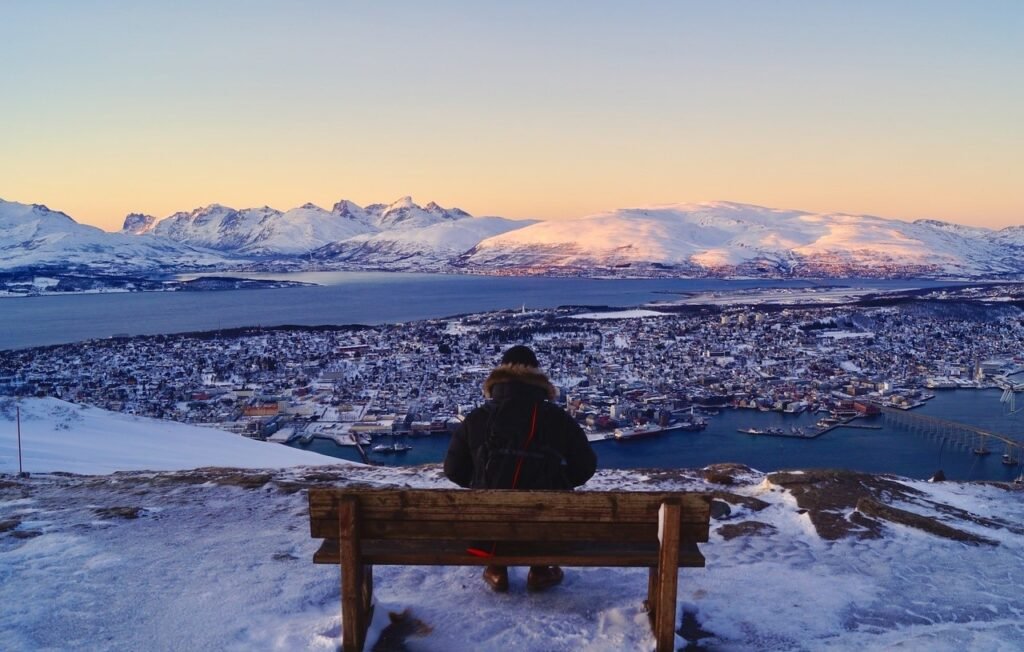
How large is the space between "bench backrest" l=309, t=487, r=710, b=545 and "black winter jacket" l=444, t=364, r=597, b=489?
44cm

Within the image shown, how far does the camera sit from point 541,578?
3.75 meters

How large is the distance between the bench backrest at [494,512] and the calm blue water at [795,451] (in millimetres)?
13055

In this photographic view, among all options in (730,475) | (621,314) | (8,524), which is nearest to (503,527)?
(8,524)

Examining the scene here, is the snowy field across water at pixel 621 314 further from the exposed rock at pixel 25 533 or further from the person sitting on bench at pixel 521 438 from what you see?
the person sitting on bench at pixel 521 438

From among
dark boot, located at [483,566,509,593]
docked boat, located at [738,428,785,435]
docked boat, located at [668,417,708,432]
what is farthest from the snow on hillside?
docked boat, located at [738,428,785,435]

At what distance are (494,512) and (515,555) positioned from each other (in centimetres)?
29

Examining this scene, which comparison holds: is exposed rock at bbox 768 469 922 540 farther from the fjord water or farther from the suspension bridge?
the suspension bridge

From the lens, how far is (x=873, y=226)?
194250mm

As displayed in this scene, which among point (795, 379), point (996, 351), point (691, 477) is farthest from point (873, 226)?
point (691, 477)

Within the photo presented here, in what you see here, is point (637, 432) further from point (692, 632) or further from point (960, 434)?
point (692, 632)

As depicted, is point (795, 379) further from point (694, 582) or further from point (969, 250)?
point (969, 250)

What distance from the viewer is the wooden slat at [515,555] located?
9.84 feet

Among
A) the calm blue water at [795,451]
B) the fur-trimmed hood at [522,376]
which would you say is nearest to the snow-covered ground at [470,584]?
the fur-trimmed hood at [522,376]

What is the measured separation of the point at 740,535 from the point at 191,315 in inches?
2910
